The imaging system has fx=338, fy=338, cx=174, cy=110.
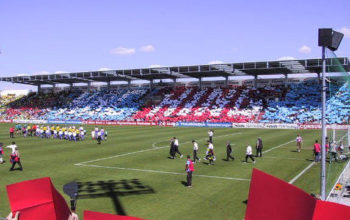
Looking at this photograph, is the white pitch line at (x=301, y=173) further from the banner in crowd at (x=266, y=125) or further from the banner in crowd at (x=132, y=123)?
the banner in crowd at (x=132, y=123)

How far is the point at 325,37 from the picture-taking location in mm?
9672

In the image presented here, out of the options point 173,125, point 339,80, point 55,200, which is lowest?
point 173,125

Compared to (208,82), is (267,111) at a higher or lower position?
lower

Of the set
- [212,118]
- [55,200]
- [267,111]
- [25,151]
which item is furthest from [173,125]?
[55,200]

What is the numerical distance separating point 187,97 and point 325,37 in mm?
66536

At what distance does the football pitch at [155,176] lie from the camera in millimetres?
13250

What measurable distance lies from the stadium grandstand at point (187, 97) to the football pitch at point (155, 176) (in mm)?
29460

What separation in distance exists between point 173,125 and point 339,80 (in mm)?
47253

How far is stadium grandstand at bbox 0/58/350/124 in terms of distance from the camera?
204 feet

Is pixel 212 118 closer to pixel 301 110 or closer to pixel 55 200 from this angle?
pixel 301 110

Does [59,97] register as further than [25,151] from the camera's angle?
Yes

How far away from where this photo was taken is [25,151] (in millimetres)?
28594

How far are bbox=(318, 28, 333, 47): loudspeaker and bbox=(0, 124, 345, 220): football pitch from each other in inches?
259

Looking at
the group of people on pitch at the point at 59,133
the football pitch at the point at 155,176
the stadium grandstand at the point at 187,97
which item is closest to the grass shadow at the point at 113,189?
the football pitch at the point at 155,176
